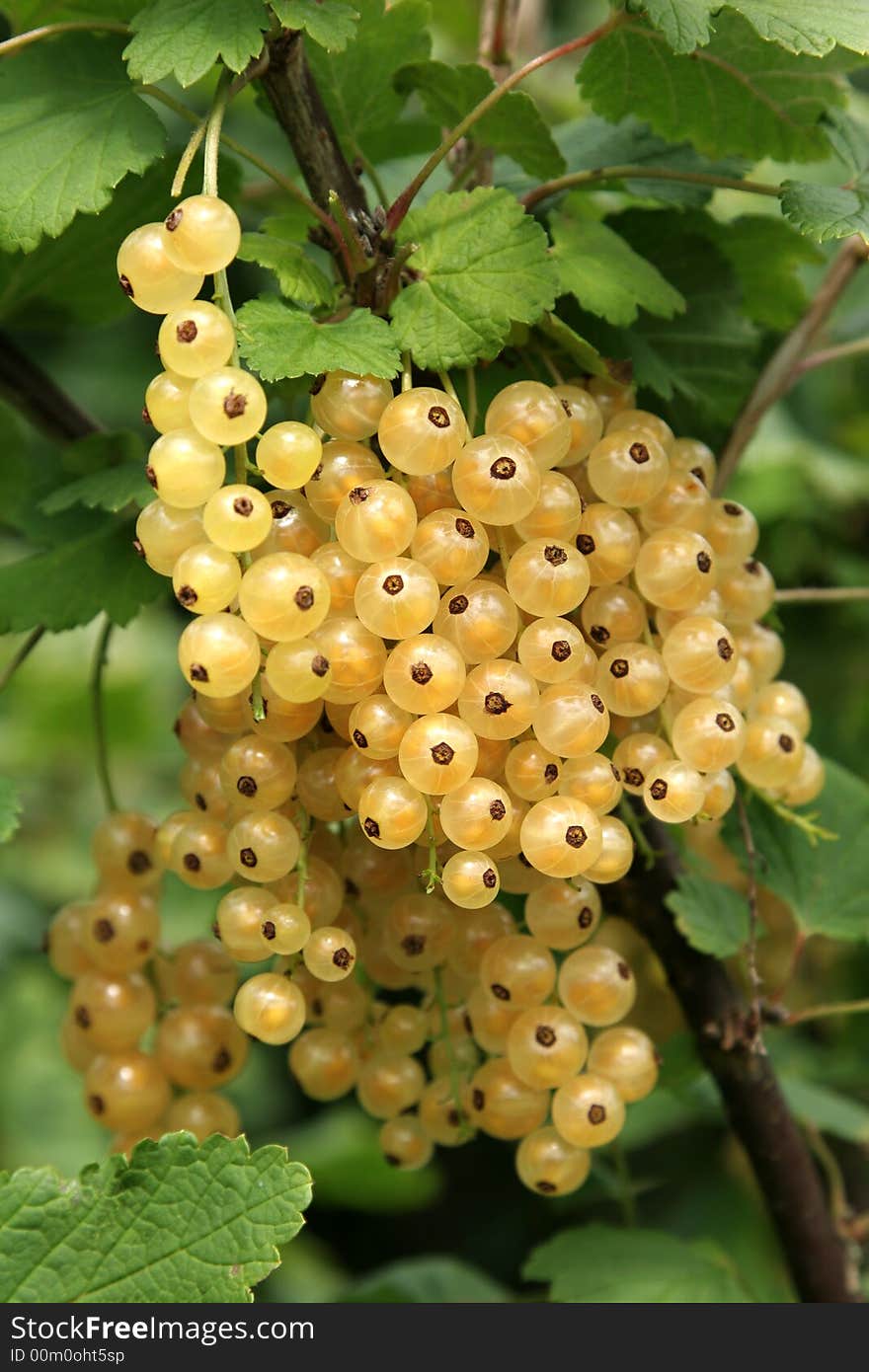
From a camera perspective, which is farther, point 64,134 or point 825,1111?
point 825,1111

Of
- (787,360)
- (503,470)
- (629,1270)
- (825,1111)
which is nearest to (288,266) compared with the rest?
(503,470)

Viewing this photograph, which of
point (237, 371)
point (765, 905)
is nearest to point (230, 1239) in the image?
point (237, 371)

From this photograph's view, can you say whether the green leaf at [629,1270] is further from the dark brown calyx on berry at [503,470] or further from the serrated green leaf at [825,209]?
the serrated green leaf at [825,209]

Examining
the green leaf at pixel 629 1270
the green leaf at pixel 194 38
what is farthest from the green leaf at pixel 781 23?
the green leaf at pixel 629 1270

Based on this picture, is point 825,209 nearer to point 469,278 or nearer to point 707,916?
point 469,278

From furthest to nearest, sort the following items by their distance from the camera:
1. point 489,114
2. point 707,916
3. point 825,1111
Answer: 1. point 825,1111
2. point 707,916
3. point 489,114

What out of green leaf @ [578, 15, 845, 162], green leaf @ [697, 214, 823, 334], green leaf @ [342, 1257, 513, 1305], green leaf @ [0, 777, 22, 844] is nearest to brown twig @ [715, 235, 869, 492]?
green leaf @ [697, 214, 823, 334]
